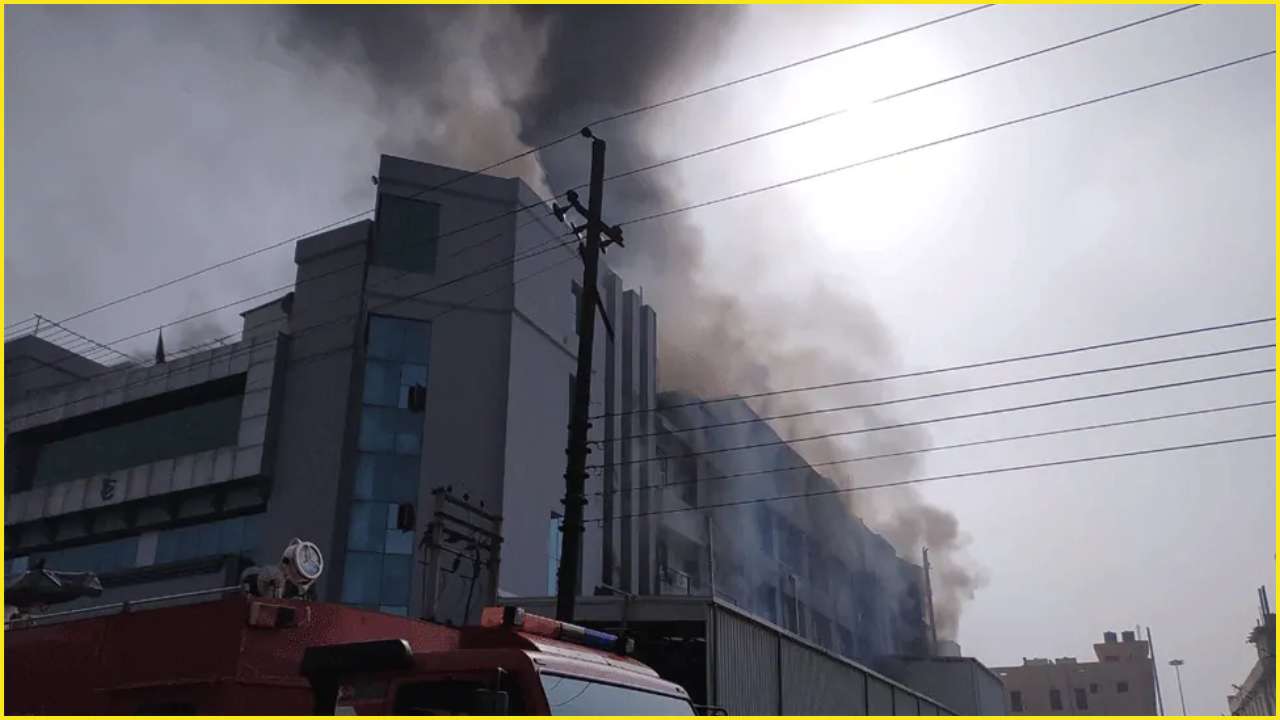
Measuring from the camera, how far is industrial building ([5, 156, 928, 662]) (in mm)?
33531

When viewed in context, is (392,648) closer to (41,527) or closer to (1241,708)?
(41,527)

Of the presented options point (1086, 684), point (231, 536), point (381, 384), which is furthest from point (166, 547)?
point (1086, 684)

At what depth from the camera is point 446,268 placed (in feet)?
118

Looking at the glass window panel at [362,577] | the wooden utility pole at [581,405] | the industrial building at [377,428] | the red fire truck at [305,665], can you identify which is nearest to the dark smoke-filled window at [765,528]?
the industrial building at [377,428]

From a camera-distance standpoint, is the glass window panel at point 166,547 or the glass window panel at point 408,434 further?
the glass window panel at point 166,547

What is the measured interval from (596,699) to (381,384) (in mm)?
29587

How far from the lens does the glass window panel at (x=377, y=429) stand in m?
34.0

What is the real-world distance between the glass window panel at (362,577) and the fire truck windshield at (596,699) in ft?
86.2

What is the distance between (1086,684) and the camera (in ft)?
278

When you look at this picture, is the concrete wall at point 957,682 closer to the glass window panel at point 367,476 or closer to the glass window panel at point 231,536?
the glass window panel at point 367,476

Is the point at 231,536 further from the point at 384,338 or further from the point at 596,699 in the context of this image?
the point at 596,699

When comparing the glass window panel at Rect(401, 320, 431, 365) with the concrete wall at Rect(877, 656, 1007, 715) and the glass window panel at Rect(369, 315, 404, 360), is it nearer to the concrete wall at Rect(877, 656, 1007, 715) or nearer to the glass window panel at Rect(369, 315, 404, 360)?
the glass window panel at Rect(369, 315, 404, 360)

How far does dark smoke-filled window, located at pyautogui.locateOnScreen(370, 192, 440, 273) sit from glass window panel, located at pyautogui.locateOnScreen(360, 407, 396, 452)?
5.18 meters

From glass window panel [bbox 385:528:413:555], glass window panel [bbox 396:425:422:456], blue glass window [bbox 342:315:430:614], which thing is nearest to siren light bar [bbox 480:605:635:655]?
blue glass window [bbox 342:315:430:614]
